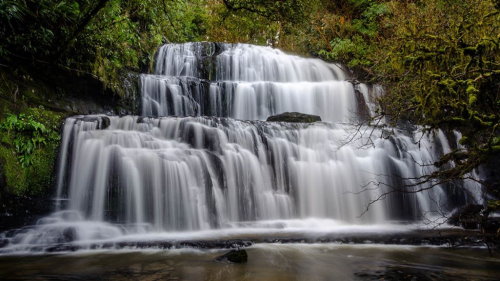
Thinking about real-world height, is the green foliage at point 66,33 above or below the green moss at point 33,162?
above

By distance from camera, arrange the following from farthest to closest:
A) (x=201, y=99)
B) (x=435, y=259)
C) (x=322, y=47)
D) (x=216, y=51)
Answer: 1. (x=322, y=47)
2. (x=216, y=51)
3. (x=201, y=99)
4. (x=435, y=259)

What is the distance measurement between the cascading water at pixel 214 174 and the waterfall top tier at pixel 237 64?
10.3 ft

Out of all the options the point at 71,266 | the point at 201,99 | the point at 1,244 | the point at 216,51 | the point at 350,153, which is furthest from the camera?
the point at 216,51

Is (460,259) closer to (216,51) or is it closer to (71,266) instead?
(71,266)

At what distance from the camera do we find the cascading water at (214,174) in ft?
22.5

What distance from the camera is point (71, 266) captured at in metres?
4.45

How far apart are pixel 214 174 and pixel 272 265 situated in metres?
3.70

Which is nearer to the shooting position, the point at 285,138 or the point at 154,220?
the point at 154,220

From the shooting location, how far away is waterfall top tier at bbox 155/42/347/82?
14719mm

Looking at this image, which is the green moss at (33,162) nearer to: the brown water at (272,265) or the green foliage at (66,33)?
the green foliage at (66,33)

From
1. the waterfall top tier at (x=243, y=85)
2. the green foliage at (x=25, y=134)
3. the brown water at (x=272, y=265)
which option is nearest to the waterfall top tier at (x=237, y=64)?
the waterfall top tier at (x=243, y=85)

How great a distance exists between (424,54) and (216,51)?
12.3m

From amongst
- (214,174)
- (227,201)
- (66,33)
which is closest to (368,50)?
(214,174)

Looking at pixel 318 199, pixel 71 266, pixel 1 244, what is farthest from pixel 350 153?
pixel 1 244
